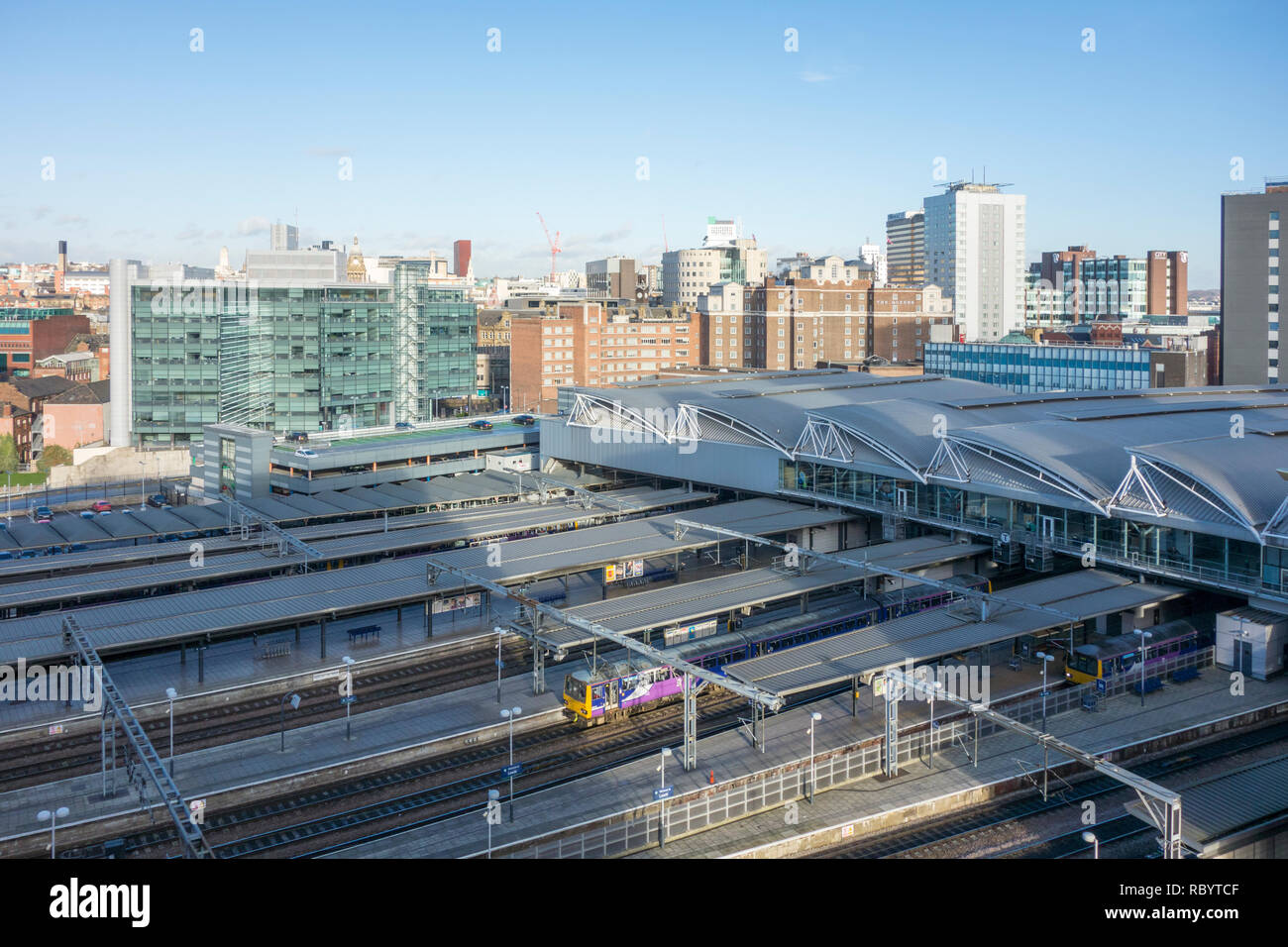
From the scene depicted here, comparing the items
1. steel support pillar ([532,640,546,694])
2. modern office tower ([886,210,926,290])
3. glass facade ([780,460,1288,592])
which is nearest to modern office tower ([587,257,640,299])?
modern office tower ([886,210,926,290])

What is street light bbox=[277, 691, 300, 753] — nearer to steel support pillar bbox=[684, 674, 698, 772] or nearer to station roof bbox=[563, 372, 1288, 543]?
steel support pillar bbox=[684, 674, 698, 772]

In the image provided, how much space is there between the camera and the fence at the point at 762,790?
17594 mm

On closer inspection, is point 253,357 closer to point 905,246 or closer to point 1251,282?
point 1251,282

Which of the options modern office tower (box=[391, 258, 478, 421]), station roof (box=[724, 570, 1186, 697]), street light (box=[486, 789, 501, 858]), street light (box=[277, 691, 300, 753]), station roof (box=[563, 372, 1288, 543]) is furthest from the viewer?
modern office tower (box=[391, 258, 478, 421])

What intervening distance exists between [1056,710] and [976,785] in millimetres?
4609

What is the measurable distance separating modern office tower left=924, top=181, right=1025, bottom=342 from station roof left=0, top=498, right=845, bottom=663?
362ft

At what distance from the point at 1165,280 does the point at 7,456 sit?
128 m

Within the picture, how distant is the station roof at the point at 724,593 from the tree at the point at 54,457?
47985 mm

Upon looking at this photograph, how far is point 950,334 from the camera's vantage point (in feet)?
307

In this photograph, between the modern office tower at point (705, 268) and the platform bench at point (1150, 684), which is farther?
the modern office tower at point (705, 268)

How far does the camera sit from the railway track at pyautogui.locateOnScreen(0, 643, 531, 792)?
22.1 m

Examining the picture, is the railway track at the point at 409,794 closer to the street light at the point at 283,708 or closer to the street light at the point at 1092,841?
→ the street light at the point at 283,708

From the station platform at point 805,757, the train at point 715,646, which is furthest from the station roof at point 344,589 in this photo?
the station platform at point 805,757

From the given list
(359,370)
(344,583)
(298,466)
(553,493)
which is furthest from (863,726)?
(359,370)
